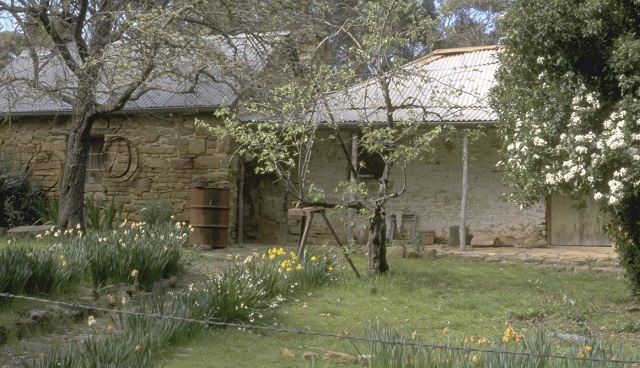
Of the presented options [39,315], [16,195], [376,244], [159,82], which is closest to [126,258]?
[39,315]

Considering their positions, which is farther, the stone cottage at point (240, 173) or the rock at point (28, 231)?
the stone cottage at point (240, 173)

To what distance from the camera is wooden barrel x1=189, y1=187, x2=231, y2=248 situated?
→ 1631 centimetres

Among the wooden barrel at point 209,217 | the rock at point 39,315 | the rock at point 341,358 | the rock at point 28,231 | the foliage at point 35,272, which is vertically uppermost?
the wooden barrel at point 209,217

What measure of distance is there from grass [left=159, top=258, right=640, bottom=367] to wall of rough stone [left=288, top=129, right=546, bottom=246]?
4540mm

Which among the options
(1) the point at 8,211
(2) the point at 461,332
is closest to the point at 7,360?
(2) the point at 461,332

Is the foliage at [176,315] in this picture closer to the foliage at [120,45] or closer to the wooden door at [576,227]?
the foliage at [120,45]

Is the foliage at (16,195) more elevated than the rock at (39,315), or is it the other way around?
the foliage at (16,195)

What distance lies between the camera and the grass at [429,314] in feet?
25.0

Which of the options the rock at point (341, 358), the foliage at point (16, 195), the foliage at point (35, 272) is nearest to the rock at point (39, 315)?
the foliage at point (35, 272)

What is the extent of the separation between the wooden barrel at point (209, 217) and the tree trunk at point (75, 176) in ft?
6.71

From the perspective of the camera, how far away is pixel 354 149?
1652cm

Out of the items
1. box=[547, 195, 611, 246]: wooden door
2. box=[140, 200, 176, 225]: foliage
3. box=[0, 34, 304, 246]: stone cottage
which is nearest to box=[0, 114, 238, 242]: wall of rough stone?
box=[0, 34, 304, 246]: stone cottage

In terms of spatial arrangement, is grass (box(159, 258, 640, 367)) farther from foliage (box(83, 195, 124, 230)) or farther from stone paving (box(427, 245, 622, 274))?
foliage (box(83, 195, 124, 230))

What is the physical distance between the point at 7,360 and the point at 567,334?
508 centimetres
